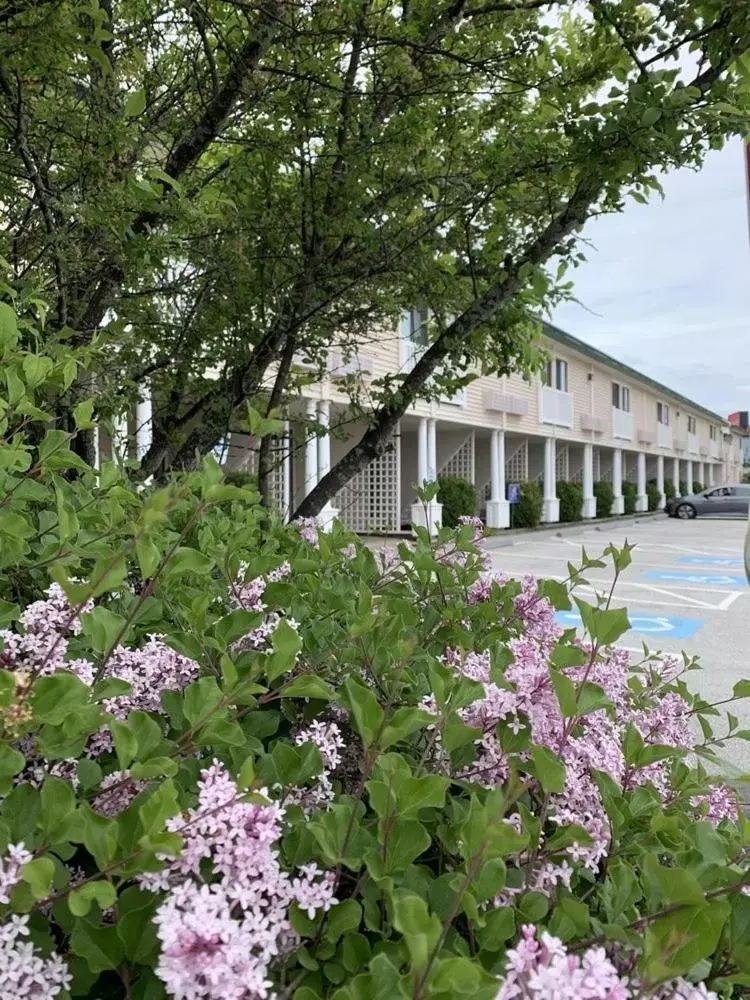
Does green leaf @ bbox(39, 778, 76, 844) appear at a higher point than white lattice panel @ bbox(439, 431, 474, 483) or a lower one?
lower

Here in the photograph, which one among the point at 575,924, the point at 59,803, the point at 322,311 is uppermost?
the point at 322,311

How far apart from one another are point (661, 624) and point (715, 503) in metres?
26.6

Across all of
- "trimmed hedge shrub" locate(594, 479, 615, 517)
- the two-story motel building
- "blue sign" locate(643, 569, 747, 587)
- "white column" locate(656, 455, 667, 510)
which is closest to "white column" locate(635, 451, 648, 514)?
the two-story motel building

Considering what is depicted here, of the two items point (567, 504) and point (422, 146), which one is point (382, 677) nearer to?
point (422, 146)

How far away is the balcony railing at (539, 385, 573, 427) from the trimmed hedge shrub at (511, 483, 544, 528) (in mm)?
3630

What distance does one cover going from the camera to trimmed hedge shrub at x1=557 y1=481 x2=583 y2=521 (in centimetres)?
2797

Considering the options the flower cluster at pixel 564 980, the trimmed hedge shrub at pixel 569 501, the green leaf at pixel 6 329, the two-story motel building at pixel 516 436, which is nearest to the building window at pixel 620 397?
the two-story motel building at pixel 516 436

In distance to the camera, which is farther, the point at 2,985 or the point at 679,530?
the point at 679,530

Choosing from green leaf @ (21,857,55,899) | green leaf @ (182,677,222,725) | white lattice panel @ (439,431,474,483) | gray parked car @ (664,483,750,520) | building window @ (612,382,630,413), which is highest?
building window @ (612,382,630,413)

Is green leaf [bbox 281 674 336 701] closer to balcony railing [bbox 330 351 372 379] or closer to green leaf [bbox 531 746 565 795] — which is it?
green leaf [bbox 531 746 565 795]

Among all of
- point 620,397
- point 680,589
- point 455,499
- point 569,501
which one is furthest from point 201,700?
point 620,397

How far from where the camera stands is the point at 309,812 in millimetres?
948

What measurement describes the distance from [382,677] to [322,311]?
9.80 ft

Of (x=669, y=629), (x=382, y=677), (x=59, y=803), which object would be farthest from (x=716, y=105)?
(x=669, y=629)
